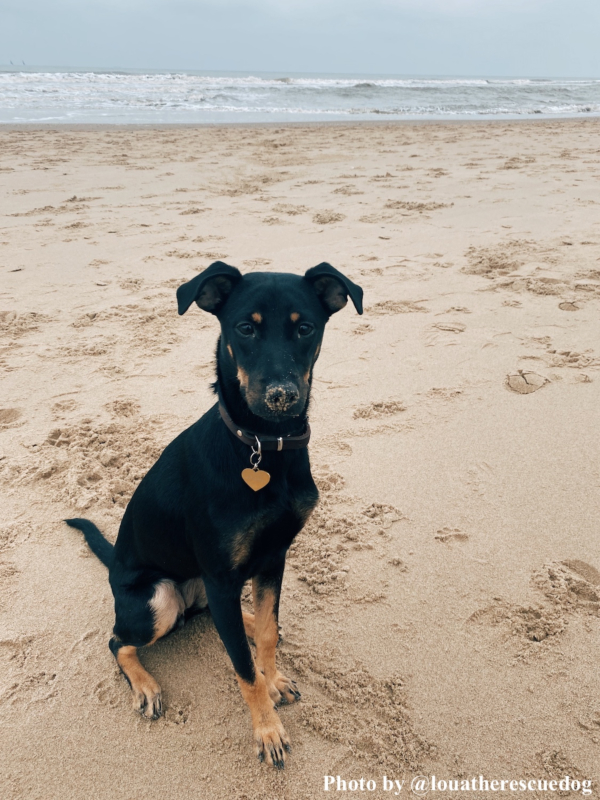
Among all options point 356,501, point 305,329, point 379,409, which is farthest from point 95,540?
point 379,409

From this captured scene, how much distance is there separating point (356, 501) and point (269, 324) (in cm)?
136

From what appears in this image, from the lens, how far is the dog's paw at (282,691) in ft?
7.34

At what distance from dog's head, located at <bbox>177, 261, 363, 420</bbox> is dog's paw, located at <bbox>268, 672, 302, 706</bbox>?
1.13 meters

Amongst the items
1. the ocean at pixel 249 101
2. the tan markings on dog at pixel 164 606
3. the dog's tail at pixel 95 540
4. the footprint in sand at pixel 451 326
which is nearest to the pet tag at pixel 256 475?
the tan markings on dog at pixel 164 606

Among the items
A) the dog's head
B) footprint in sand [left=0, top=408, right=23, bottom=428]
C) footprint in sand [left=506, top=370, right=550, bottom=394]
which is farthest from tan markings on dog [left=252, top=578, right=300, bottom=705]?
footprint in sand [left=506, top=370, right=550, bottom=394]

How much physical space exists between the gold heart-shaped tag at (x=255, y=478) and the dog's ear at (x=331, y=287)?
2.66ft

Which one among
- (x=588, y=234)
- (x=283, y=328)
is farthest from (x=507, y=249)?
(x=283, y=328)

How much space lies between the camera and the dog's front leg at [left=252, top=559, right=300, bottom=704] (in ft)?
7.38

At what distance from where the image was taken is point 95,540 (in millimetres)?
2762

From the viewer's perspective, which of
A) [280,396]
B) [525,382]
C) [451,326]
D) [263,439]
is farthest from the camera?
[451,326]

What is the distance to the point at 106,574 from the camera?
2.78m

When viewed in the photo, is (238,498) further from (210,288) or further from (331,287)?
(331,287)

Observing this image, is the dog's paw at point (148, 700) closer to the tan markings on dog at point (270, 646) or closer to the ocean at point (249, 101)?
the tan markings on dog at point (270, 646)

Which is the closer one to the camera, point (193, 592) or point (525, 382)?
point (193, 592)
